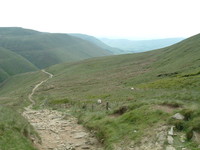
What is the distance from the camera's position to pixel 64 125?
20.9m

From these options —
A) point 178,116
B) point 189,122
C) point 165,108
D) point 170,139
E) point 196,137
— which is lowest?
point 170,139

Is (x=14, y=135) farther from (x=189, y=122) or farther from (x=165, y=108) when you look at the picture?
(x=165, y=108)

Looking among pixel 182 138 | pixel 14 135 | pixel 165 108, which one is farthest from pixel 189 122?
pixel 14 135

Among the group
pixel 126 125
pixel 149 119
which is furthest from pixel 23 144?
pixel 149 119

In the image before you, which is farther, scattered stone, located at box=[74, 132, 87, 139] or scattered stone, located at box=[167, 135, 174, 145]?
scattered stone, located at box=[74, 132, 87, 139]

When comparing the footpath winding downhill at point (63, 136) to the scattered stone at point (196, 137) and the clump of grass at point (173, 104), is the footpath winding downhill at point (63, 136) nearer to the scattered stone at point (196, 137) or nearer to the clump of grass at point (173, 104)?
the scattered stone at point (196, 137)

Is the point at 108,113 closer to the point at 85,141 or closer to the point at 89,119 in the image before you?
the point at 89,119

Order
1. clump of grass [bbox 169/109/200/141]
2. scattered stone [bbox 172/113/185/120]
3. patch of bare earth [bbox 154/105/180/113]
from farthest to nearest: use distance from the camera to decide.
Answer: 1. patch of bare earth [bbox 154/105/180/113]
2. scattered stone [bbox 172/113/185/120]
3. clump of grass [bbox 169/109/200/141]

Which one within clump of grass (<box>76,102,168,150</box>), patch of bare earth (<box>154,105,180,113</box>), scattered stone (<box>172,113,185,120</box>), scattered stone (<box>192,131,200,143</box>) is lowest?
clump of grass (<box>76,102,168,150</box>)

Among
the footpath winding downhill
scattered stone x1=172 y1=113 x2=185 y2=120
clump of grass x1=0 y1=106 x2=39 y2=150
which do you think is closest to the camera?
clump of grass x1=0 y1=106 x2=39 y2=150

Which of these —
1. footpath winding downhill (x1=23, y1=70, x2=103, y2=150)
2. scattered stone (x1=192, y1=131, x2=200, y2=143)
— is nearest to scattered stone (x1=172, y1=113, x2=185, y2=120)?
scattered stone (x1=192, y1=131, x2=200, y2=143)

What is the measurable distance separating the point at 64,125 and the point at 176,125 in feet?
36.0

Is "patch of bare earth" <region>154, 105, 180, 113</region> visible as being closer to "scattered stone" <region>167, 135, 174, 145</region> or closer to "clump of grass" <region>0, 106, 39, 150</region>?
"scattered stone" <region>167, 135, 174, 145</region>

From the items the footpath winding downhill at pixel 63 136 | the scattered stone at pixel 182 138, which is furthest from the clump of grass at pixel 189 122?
the footpath winding downhill at pixel 63 136
